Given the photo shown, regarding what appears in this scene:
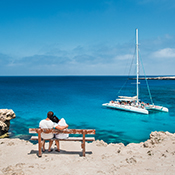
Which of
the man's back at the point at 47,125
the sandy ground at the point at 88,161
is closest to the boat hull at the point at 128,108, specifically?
the sandy ground at the point at 88,161

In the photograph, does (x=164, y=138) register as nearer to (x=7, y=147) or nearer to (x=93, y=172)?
(x=93, y=172)

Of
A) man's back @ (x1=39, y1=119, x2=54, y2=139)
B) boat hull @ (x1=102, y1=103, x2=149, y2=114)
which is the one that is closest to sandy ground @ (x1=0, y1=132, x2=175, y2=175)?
man's back @ (x1=39, y1=119, x2=54, y2=139)

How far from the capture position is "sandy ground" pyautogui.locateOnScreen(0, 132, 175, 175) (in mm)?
5586

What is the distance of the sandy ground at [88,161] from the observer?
5.59m

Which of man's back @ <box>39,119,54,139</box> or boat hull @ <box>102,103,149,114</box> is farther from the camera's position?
boat hull @ <box>102,103,149,114</box>

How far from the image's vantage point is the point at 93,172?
5.57 m

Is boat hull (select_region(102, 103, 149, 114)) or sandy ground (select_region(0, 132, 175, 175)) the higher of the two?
sandy ground (select_region(0, 132, 175, 175))

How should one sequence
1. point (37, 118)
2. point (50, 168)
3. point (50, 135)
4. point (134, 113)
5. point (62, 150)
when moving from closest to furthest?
point (50, 168) < point (50, 135) < point (62, 150) < point (37, 118) < point (134, 113)

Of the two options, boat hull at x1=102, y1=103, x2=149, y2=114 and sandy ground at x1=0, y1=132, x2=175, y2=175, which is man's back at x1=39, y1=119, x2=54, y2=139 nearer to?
sandy ground at x1=0, y1=132, x2=175, y2=175

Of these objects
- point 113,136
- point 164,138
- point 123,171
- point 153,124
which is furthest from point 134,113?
point 123,171

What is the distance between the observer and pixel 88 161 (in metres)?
6.45

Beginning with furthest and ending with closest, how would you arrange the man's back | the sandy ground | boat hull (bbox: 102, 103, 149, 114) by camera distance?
1. boat hull (bbox: 102, 103, 149, 114)
2. the man's back
3. the sandy ground

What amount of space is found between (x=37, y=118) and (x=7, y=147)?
1378 centimetres

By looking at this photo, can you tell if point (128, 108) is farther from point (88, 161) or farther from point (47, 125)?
point (47, 125)
